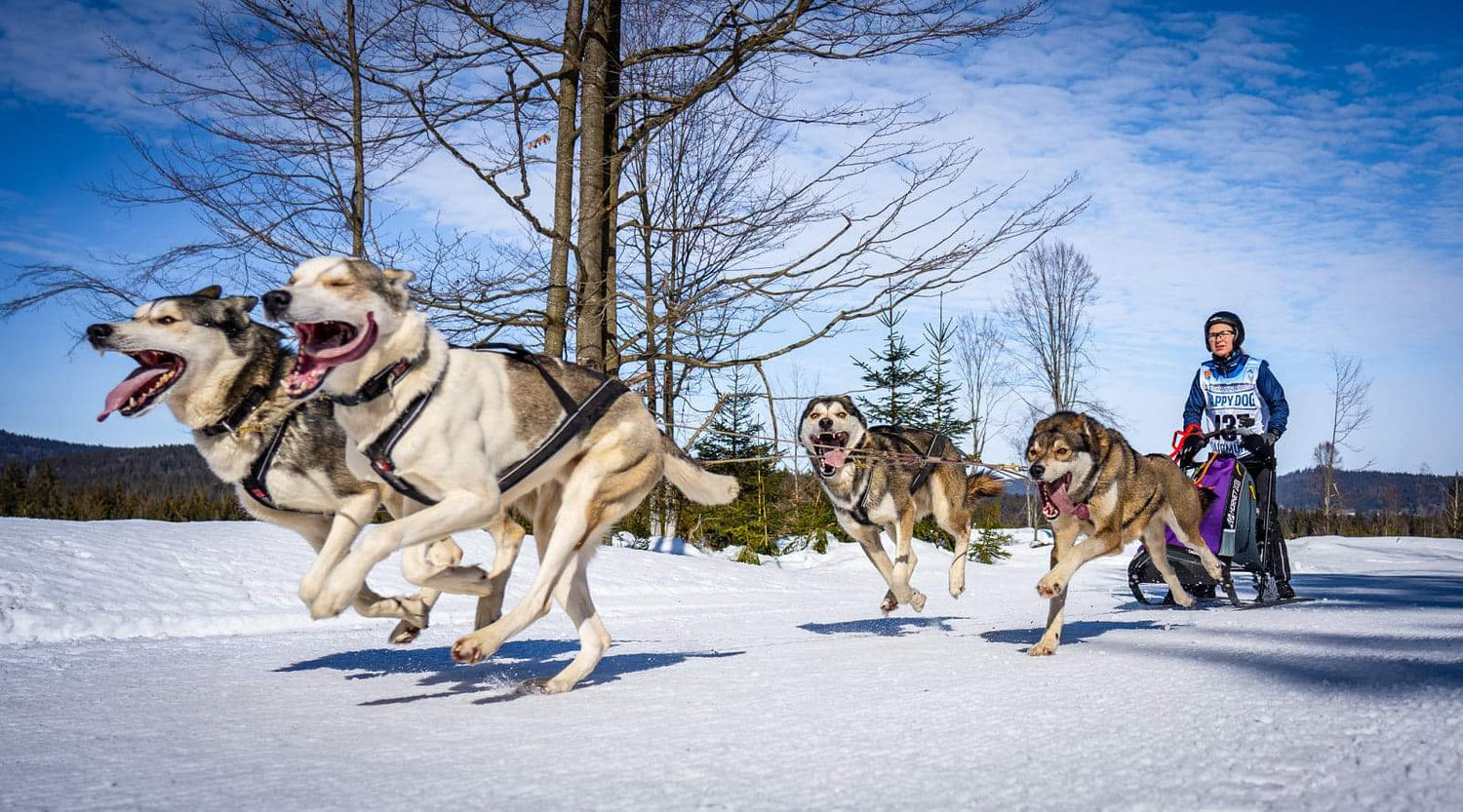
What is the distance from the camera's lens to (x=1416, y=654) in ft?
15.0

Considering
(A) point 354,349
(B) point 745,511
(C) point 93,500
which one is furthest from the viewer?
(C) point 93,500

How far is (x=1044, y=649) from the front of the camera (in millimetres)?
5121

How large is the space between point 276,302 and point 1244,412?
790 cm

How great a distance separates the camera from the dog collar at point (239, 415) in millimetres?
4703

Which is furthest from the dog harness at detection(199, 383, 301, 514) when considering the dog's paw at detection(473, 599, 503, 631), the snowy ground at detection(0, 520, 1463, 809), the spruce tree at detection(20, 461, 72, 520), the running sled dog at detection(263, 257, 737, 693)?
the spruce tree at detection(20, 461, 72, 520)

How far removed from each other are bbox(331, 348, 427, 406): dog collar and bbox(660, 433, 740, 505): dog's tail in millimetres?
1555

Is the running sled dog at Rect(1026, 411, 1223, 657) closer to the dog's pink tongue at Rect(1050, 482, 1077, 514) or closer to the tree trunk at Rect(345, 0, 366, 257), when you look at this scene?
the dog's pink tongue at Rect(1050, 482, 1077, 514)

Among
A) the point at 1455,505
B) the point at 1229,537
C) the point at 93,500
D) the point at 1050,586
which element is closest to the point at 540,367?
the point at 1050,586

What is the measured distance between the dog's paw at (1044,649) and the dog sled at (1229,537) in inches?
128

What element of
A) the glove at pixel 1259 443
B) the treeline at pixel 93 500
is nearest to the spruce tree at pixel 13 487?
the treeline at pixel 93 500

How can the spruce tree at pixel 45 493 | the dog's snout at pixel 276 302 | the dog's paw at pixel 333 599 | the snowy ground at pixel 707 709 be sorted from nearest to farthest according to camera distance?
the snowy ground at pixel 707 709, the dog's snout at pixel 276 302, the dog's paw at pixel 333 599, the spruce tree at pixel 45 493

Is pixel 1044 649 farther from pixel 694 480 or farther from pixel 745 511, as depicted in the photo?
pixel 745 511

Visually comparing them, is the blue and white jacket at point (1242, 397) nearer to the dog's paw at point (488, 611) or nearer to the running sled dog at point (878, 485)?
the running sled dog at point (878, 485)

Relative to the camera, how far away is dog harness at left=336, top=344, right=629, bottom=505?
12.2 ft
